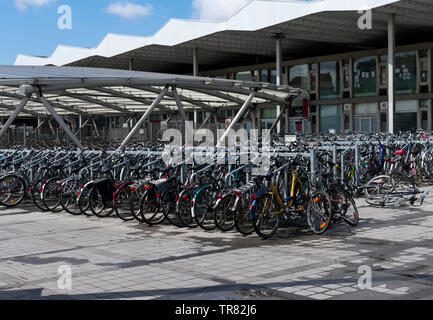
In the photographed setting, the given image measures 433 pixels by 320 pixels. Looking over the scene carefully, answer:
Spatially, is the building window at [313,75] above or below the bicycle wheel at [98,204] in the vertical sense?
above

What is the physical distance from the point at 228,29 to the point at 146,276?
2480 cm

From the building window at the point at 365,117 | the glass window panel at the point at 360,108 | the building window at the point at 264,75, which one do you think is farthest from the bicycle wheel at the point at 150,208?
the building window at the point at 264,75

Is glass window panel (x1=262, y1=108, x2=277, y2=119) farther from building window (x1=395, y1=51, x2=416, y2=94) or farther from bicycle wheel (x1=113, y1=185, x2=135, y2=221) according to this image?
bicycle wheel (x1=113, y1=185, x2=135, y2=221)

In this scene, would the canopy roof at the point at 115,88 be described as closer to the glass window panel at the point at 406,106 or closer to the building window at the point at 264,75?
the glass window panel at the point at 406,106

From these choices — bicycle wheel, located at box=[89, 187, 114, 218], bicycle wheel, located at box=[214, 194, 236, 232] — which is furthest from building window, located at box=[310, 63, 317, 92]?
bicycle wheel, located at box=[214, 194, 236, 232]

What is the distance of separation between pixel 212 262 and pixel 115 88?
13.4 meters

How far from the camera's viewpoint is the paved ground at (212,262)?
A: 523cm

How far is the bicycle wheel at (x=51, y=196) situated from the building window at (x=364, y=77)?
26003mm

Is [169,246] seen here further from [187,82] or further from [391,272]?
[187,82]

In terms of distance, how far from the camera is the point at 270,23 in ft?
91.6

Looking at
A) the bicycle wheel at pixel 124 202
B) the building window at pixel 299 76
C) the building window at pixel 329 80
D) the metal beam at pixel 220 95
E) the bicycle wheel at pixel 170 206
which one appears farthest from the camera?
the building window at pixel 299 76

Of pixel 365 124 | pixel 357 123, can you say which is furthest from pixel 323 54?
pixel 365 124

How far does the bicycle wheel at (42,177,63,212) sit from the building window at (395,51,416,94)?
25.2 metres

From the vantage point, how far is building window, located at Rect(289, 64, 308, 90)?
38.6 m
